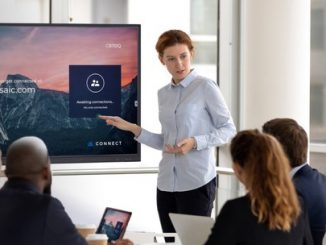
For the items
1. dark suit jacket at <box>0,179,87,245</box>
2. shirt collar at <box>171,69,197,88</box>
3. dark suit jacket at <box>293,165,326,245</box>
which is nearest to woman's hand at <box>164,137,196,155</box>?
shirt collar at <box>171,69,197,88</box>

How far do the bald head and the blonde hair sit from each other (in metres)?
0.69

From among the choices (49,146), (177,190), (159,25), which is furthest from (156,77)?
(177,190)

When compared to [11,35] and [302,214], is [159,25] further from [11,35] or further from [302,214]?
[302,214]

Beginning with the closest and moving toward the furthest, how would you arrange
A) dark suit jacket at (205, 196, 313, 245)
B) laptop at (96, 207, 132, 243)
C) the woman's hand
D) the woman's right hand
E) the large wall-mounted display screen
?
dark suit jacket at (205, 196, 313, 245)
laptop at (96, 207, 132, 243)
the woman's hand
the woman's right hand
the large wall-mounted display screen

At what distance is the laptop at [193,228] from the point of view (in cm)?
267

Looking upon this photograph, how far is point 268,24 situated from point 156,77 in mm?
1007

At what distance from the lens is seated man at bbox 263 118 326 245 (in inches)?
112

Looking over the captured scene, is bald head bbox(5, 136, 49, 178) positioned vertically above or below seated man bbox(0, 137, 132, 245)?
above

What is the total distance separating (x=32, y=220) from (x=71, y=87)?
88.0 inches

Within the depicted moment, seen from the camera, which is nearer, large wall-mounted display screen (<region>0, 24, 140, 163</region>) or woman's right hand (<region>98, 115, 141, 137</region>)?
woman's right hand (<region>98, 115, 141, 137</region>)

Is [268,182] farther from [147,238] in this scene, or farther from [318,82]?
[318,82]

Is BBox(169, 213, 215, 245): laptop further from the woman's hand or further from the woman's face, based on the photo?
the woman's face

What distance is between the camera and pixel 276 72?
554 centimetres

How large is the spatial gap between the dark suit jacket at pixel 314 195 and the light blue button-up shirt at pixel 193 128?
106cm
